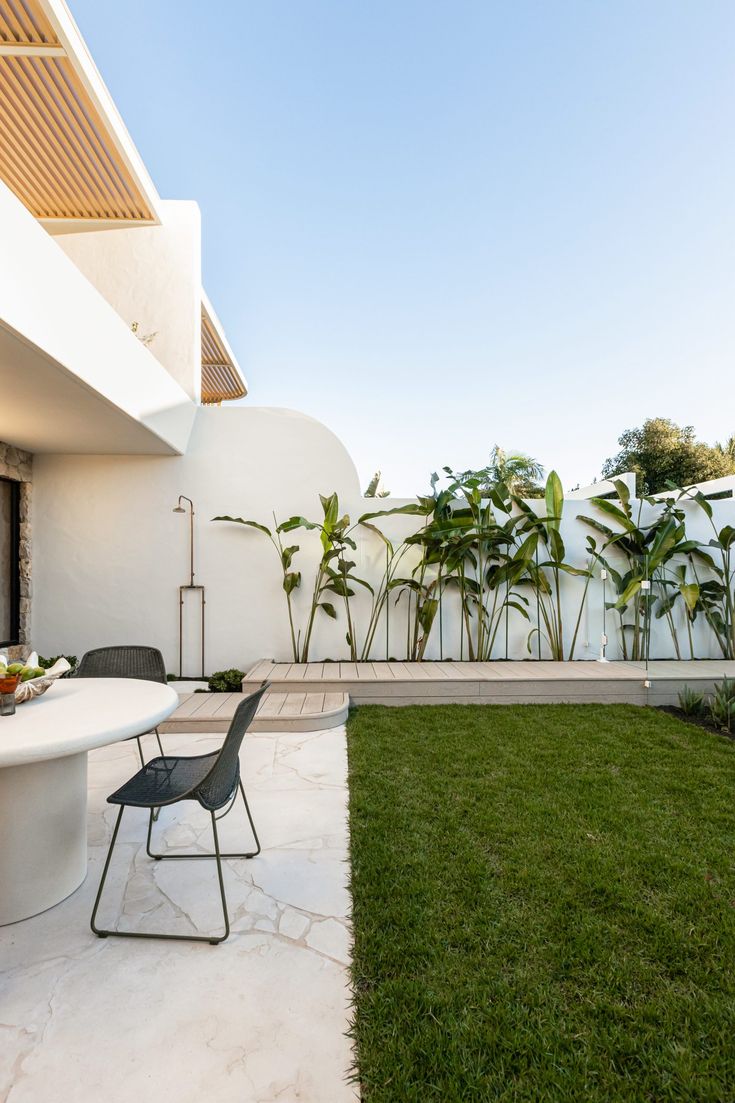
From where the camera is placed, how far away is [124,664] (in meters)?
3.28

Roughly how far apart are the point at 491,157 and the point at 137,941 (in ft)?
29.9

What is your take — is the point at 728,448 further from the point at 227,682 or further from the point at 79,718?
the point at 79,718

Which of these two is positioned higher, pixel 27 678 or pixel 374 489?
pixel 374 489

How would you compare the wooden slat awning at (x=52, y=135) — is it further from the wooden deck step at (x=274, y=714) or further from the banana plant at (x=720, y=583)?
the banana plant at (x=720, y=583)

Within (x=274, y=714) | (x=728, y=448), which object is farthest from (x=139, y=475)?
(x=728, y=448)

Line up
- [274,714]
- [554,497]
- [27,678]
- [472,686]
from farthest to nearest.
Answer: [554,497], [472,686], [274,714], [27,678]

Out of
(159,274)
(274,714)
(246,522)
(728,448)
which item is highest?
(728,448)

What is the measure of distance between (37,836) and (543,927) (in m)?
1.82

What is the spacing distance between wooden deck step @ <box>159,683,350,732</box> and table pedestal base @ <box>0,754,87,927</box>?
2.07m

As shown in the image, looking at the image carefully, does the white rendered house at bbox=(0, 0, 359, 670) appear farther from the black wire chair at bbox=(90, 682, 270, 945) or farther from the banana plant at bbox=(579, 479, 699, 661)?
the black wire chair at bbox=(90, 682, 270, 945)

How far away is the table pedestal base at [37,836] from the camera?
2.00 meters

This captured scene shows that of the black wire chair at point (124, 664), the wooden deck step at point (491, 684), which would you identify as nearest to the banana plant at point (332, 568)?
the wooden deck step at point (491, 684)

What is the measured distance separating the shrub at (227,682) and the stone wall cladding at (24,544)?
2.07m

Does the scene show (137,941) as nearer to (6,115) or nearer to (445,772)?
(445,772)
